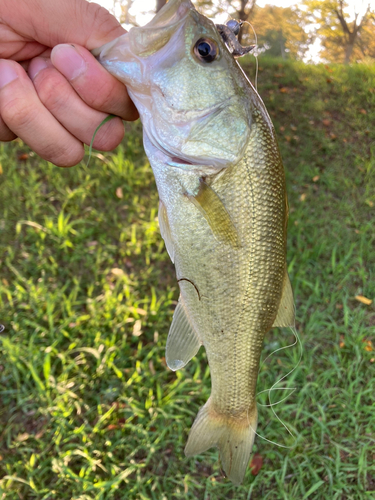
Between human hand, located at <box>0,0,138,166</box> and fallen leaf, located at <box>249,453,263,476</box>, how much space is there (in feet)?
7.74

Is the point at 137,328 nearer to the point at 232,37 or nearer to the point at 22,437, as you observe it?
the point at 22,437

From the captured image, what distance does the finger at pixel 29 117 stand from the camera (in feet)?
4.36

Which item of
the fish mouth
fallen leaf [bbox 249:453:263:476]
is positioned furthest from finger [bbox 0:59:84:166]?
fallen leaf [bbox 249:453:263:476]

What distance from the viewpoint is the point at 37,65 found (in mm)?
1408

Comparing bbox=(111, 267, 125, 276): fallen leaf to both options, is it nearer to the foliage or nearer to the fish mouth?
the fish mouth

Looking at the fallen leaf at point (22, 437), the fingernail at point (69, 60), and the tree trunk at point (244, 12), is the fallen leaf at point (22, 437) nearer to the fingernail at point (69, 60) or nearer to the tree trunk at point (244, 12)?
the fingernail at point (69, 60)

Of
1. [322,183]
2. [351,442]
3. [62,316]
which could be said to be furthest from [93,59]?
[322,183]

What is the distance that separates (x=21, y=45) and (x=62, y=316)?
2.10 metres

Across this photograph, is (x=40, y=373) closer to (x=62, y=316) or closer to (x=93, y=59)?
(x=62, y=316)

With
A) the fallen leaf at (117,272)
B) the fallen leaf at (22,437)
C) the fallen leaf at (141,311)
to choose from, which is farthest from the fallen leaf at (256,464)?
the fallen leaf at (117,272)

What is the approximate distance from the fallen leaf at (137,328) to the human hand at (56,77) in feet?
5.60

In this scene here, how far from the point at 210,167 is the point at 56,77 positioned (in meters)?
0.73

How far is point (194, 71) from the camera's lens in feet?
3.95

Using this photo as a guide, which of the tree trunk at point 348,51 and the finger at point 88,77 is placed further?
the tree trunk at point 348,51
